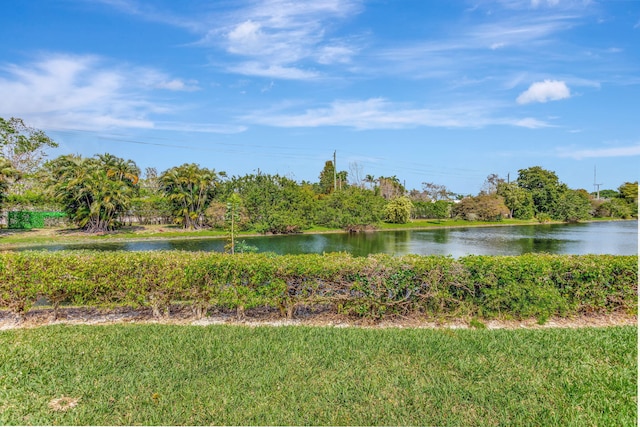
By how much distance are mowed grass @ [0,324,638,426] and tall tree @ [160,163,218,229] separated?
85.3 ft

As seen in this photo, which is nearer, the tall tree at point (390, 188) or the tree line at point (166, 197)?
the tree line at point (166, 197)

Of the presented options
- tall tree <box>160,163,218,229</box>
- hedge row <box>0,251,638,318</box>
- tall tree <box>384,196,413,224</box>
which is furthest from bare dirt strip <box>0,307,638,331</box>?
tall tree <box>384,196,413,224</box>

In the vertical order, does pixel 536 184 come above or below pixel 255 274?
above

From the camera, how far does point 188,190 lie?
3045cm

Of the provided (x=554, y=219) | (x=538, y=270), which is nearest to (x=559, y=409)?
(x=538, y=270)

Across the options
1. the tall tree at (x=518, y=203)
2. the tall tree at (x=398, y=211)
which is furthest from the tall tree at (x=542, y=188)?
the tall tree at (x=398, y=211)

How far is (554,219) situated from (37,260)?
5718cm

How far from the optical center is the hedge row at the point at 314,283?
→ 5.74 meters

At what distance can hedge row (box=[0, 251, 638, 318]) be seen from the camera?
5.74 m

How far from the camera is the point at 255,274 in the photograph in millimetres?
5730

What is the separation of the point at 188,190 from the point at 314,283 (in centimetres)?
2680

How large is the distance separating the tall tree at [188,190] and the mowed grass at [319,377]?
26.0 meters

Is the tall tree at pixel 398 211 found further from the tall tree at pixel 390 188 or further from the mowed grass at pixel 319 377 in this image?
the mowed grass at pixel 319 377

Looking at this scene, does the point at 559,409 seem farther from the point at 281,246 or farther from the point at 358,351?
the point at 281,246
